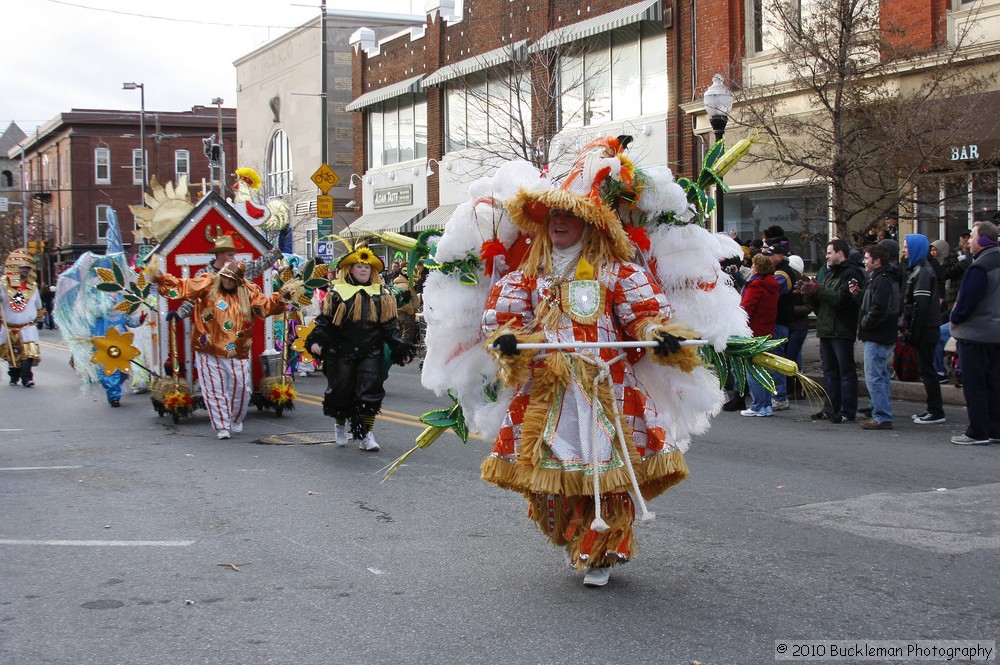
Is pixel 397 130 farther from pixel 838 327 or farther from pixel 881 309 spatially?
pixel 881 309

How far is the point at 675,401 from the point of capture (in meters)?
5.44

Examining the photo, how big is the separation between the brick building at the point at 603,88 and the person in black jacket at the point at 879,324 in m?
5.12

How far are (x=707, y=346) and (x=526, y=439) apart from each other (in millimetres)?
1080

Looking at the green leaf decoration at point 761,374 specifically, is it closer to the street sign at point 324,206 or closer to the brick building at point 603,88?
the brick building at point 603,88

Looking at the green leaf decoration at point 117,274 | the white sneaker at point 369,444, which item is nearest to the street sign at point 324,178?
the green leaf decoration at point 117,274

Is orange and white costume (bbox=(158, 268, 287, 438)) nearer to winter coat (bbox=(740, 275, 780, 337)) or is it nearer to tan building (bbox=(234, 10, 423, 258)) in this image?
winter coat (bbox=(740, 275, 780, 337))

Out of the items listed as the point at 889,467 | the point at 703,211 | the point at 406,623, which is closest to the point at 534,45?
the point at 889,467


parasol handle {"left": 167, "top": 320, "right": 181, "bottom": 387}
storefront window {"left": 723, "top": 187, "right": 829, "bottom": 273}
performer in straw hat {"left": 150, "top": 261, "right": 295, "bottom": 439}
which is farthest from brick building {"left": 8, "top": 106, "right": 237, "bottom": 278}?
performer in straw hat {"left": 150, "top": 261, "right": 295, "bottom": 439}

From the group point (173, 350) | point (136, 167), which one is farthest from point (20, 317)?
point (136, 167)

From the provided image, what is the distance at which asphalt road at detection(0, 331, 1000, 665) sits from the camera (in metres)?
4.44

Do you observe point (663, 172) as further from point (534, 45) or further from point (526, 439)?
point (534, 45)

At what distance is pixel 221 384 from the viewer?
421 inches

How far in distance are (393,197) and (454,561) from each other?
29.5 meters

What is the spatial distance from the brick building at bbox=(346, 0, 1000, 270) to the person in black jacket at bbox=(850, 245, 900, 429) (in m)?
5.12
